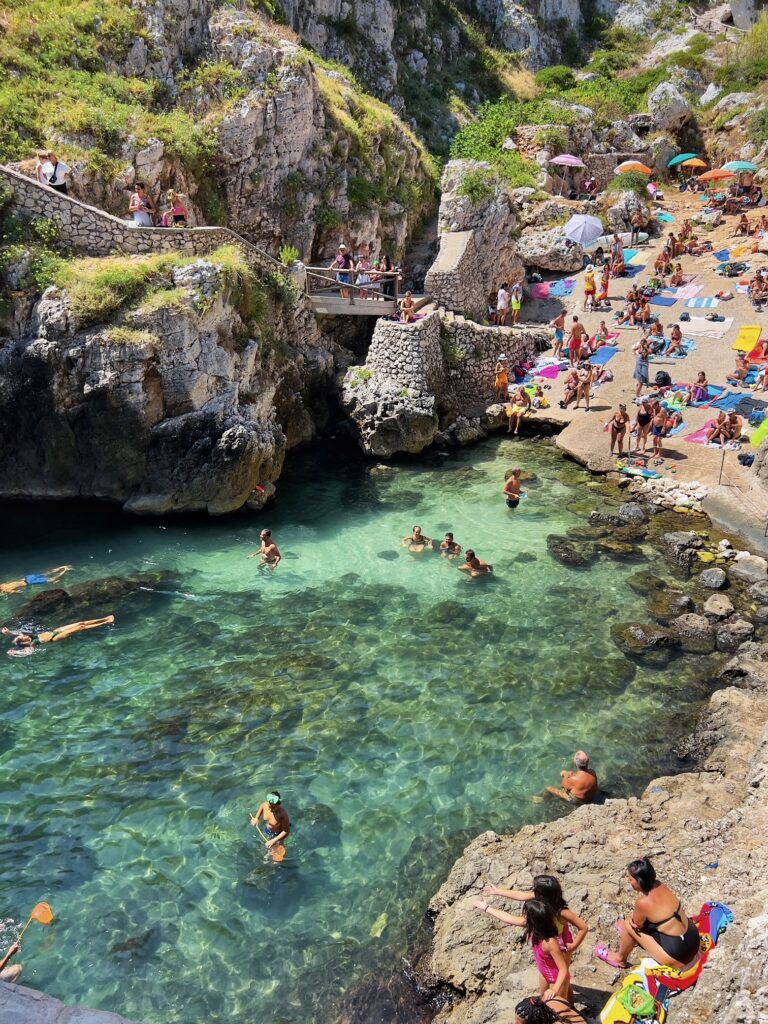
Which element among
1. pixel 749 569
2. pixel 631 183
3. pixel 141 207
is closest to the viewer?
pixel 749 569

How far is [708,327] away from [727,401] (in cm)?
483

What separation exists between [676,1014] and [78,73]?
2502 centimetres

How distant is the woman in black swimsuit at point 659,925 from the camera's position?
630cm

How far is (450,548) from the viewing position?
1580 centimetres

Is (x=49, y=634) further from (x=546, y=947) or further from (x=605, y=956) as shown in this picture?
(x=605, y=956)

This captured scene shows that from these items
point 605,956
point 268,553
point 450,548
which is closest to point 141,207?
point 268,553

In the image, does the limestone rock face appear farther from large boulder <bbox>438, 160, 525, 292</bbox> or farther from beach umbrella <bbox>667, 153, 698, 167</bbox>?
beach umbrella <bbox>667, 153, 698, 167</bbox>

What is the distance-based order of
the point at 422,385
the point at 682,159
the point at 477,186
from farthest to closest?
the point at 682,159
the point at 477,186
the point at 422,385

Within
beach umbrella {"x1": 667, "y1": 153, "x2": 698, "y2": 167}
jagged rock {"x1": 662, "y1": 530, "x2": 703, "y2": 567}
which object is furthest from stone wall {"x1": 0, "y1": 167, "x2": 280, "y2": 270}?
beach umbrella {"x1": 667, "y1": 153, "x2": 698, "y2": 167}

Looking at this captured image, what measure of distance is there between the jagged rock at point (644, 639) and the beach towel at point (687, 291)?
57.4 feet

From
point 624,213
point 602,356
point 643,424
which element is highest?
point 624,213

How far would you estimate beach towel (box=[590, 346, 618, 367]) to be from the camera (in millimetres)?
23562

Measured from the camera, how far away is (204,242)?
1814 centimetres

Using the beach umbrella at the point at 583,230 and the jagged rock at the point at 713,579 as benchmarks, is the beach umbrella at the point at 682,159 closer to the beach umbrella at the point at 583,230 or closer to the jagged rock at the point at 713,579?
the beach umbrella at the point at 583,230
